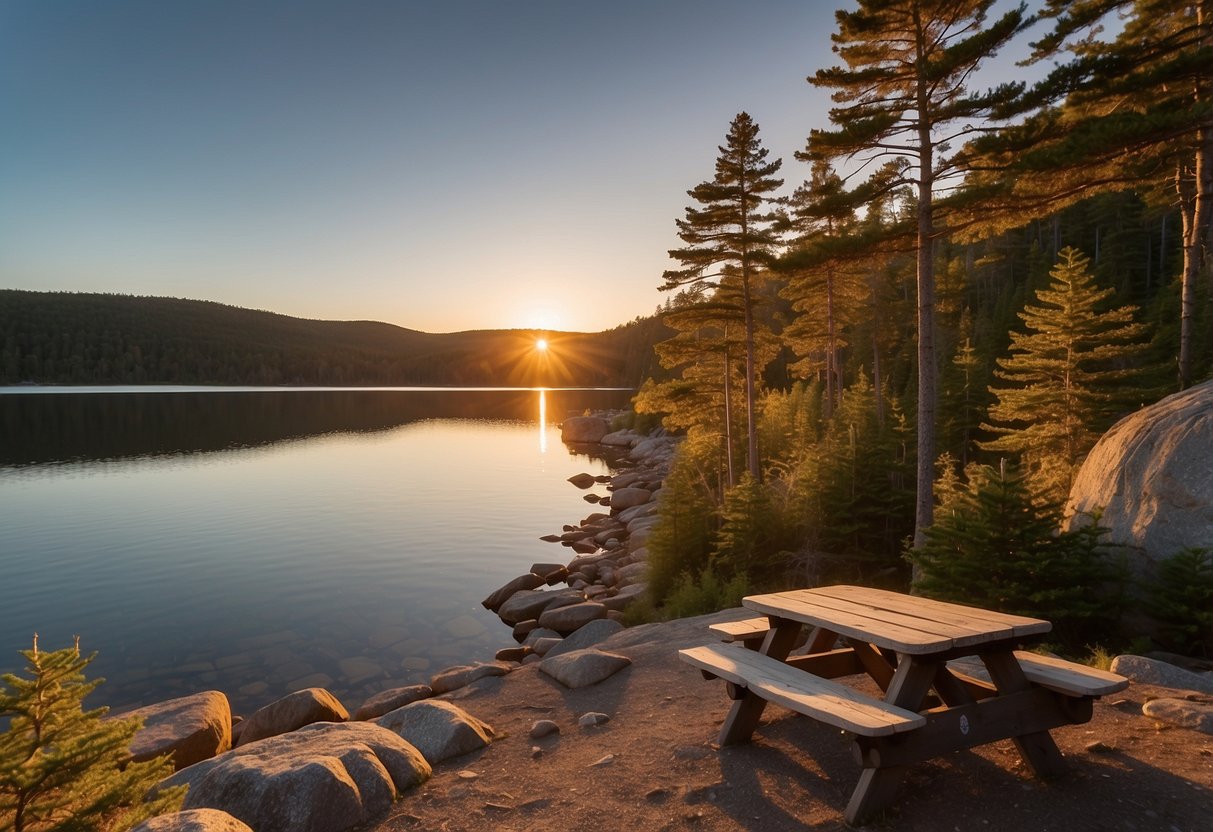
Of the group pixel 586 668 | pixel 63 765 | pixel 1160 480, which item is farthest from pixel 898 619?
pixel 1160 480

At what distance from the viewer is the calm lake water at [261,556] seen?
14023 mm

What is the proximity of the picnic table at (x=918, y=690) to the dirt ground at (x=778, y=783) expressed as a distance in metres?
0.30

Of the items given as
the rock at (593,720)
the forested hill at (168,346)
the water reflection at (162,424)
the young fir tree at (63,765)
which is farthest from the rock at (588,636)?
the forested hill at (168,346)

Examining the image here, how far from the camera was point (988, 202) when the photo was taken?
38.2ft

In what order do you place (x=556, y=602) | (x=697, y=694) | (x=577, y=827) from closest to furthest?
(x=577, y=827), (x=697, y=694), (x=556, y=602)

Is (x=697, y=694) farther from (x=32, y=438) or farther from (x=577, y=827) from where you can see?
(x=32, y=438)

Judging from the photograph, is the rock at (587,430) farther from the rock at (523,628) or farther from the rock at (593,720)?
the rock at (593,720)

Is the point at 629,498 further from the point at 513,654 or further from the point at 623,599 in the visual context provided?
the point at 513,654

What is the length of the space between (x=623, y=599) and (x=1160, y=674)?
461 inches

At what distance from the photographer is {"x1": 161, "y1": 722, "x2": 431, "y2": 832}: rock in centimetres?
478

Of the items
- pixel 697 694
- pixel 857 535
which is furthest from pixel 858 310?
pixel 697 694

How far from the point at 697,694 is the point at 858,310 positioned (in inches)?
1337

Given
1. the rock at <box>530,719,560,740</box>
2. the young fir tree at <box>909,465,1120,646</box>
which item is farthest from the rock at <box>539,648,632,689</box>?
the young fir tree at <box>909,465,1120,646</box>

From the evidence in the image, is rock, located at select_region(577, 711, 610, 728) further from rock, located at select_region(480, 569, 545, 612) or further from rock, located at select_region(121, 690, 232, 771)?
rock, located at select_region(480, 569, 545, 612)
